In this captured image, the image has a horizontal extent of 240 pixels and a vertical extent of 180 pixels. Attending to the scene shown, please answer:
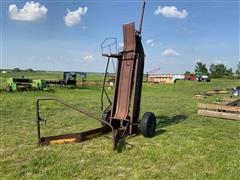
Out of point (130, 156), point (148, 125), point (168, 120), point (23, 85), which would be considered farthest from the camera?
point (23, 85)

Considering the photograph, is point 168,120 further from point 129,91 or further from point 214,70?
point 214,70

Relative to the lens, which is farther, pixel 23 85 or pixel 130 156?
pixel 23 85

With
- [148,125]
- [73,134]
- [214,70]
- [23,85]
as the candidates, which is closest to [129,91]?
[148,125]

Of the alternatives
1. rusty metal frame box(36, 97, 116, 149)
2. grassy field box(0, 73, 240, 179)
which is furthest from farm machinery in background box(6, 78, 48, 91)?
rusty metal frame box(36, 97, 116, 149)

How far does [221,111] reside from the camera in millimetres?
10734

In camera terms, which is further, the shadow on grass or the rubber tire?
the shadow on grass

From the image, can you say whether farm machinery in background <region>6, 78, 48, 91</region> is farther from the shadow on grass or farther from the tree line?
the tree line

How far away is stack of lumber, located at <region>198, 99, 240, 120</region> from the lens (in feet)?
32.8

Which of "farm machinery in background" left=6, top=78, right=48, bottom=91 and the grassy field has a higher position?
"farm machinery in background" left=6, top=78, right=48, bottom=91

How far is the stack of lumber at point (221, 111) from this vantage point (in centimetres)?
999

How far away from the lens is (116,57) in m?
7.09

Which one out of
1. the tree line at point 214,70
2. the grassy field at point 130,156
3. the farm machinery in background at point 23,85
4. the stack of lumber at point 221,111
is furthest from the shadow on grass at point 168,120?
the tree line at point 214,70

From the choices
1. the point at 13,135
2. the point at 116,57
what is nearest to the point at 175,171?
the point at 116,57

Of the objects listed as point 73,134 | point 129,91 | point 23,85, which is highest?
point 129,91
